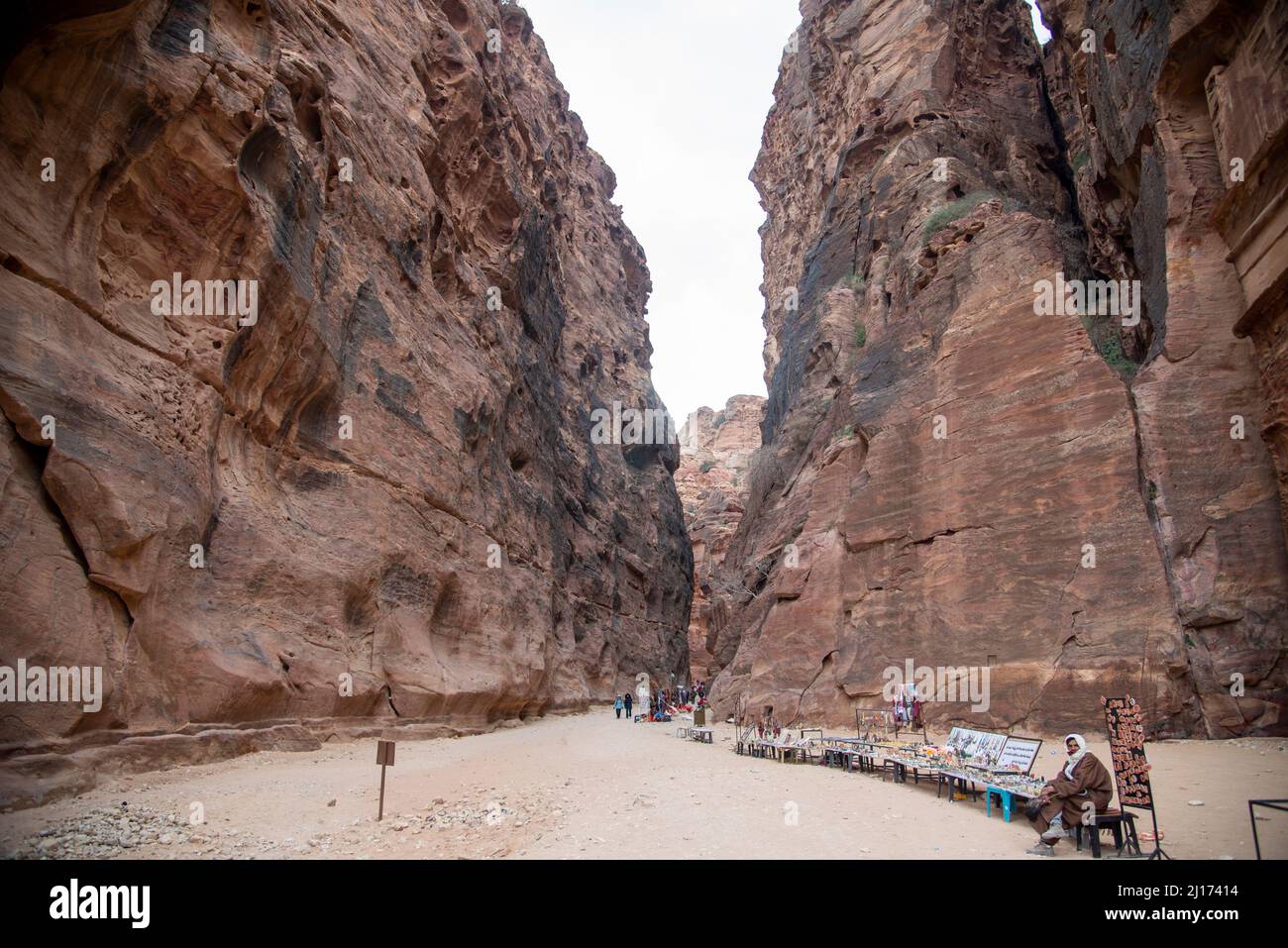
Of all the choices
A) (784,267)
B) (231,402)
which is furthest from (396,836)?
(784,267)

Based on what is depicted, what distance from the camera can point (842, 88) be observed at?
124ft

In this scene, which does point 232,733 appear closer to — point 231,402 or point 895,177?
point 231,402

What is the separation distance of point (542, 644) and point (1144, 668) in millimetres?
20541

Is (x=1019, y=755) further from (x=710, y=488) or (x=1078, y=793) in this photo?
(x=710, y=488)

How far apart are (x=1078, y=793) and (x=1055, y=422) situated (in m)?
13.4

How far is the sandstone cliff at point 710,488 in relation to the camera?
7569 cm

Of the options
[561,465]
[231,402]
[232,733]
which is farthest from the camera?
[561,465]

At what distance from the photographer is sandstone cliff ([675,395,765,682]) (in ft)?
248

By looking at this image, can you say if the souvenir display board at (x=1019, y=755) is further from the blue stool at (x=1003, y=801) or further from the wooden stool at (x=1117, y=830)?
the wooden stool at (x=1117, y=830)

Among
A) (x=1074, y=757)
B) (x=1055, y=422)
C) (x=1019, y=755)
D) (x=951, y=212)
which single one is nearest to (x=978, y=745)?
(x=1019, y=755)

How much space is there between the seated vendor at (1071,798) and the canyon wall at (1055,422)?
383 inches

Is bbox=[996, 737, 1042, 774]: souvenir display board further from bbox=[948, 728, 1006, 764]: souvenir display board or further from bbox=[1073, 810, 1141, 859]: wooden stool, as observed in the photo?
bbox=[1073, 810, 1141, 859]: wooden stool

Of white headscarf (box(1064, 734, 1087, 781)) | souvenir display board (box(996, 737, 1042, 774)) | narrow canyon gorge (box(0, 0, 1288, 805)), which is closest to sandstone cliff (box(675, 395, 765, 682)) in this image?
narrow canyon gorge (box(0, 0, 1288, 805))
